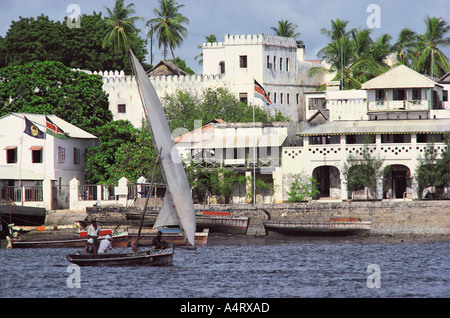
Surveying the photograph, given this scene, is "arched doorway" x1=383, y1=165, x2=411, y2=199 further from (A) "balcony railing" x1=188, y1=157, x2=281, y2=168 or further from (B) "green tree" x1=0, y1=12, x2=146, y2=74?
(B) "green tree" x1=0, y1=12, x2=146, y2=74

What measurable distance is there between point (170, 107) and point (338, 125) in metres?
20.7

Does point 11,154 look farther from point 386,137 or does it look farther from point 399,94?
point 399,94

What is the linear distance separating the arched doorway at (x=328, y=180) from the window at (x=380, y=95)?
22.1ft

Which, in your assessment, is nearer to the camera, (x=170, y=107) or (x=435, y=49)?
(x=170, y=107)

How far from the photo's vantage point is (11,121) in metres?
69.6

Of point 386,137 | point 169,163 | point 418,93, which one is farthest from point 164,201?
point 418,93

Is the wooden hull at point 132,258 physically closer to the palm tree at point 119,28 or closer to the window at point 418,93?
the window at point 418,93

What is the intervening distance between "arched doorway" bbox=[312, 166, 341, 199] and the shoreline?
953 centimetres

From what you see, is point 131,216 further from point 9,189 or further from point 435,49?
point 435,49

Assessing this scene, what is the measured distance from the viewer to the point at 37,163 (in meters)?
69.2

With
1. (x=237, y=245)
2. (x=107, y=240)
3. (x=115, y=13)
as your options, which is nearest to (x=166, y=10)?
(x=115, y=13)

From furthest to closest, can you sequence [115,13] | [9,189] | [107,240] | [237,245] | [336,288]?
[115,13] < [9,189] < [237,245] < [107,240] < [336,288]

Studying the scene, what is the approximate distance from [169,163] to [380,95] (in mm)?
35099

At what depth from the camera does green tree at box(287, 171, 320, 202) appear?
216 ft
